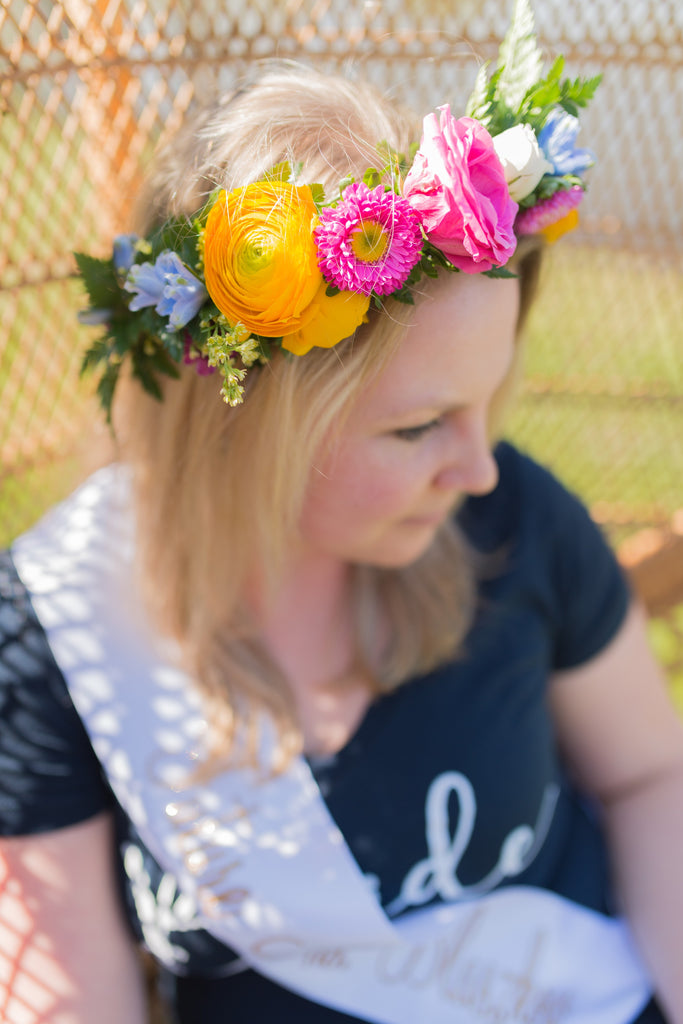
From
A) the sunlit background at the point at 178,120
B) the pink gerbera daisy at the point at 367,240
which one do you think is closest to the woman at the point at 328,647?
the pink gerbera daisy at the point at 367,240

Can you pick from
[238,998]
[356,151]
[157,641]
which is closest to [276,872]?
[238,998]

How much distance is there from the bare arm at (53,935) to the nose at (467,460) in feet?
1.59

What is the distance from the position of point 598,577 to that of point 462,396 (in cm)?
42

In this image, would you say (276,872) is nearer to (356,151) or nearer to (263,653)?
(263,653)

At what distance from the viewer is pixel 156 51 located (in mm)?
936

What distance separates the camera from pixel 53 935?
773 millimetres

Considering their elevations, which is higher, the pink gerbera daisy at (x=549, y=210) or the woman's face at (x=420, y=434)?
the pink gerbera daisy at (x=549, y=210)

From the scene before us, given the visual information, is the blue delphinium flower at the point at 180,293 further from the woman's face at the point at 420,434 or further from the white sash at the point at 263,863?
the white sash at the point at 263,863

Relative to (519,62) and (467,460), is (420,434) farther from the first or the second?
(519,62)

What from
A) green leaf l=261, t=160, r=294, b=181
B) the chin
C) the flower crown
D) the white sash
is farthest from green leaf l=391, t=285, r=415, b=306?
the white sash

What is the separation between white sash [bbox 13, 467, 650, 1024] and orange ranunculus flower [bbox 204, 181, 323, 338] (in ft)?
1.26

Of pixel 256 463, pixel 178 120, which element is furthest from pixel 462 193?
pixel 178 120

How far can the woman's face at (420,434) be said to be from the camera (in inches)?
26.5

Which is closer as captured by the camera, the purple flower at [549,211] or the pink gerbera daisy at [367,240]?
the pink gerbera daisy at [367,240]
